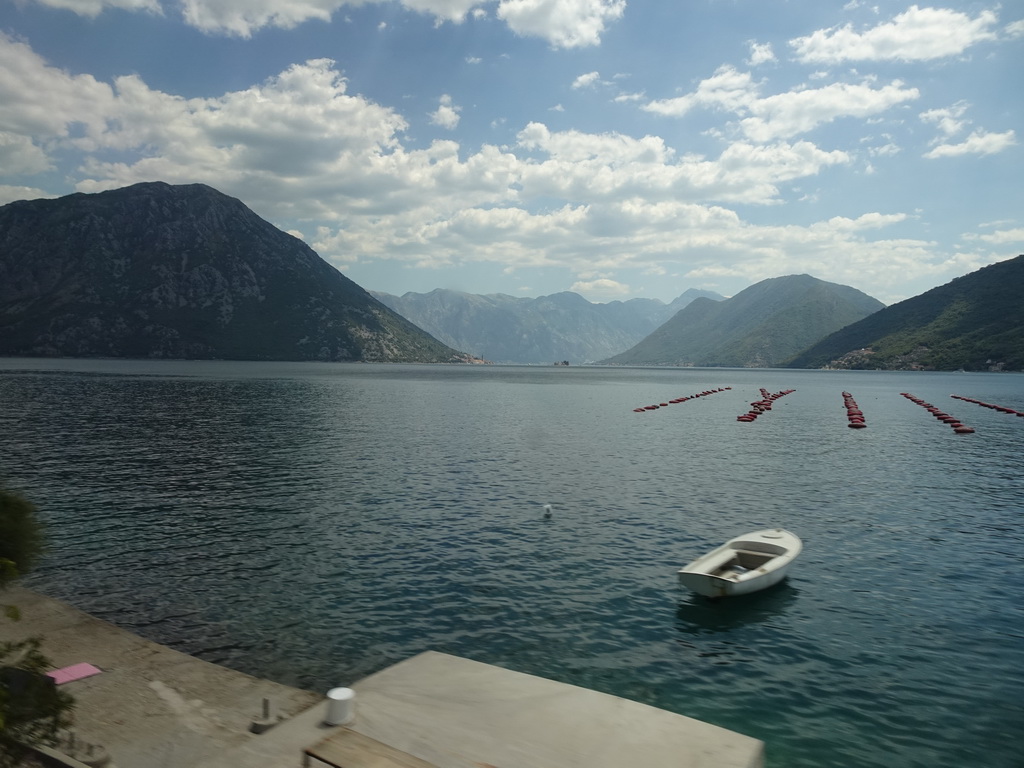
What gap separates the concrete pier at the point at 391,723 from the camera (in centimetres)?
1505

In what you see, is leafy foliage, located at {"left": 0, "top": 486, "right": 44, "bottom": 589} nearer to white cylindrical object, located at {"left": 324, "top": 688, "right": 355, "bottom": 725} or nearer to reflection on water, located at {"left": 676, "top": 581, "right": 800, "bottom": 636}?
white cylindrical object, located at {"left": 324, "top": 688, "right": 355, "bottom": 725}

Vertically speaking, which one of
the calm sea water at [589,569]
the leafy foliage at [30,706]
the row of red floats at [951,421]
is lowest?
the calm sea water at [589,569]

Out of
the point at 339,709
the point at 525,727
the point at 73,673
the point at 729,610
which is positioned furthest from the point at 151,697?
the point at 729,610

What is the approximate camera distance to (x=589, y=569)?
1254 inches

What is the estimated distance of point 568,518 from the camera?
42125 millimetres

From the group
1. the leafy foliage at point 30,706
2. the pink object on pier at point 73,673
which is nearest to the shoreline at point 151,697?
the pink object on pier at point 73,673

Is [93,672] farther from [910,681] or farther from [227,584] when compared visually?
[910,681]

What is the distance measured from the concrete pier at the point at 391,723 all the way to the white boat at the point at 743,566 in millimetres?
10917

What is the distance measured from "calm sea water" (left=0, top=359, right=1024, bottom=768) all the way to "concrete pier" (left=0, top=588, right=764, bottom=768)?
216cm

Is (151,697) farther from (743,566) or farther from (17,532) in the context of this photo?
(743,566)

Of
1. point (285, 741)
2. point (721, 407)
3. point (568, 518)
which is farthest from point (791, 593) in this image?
point (721, 407)

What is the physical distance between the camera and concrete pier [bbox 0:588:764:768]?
1505cm

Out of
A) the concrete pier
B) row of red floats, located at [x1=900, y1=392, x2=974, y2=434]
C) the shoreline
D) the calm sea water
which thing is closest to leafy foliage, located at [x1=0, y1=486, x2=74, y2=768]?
the shoreline

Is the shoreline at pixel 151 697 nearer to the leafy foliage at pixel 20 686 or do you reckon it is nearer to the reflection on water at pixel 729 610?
the leafy foliage at pixel 20 686
